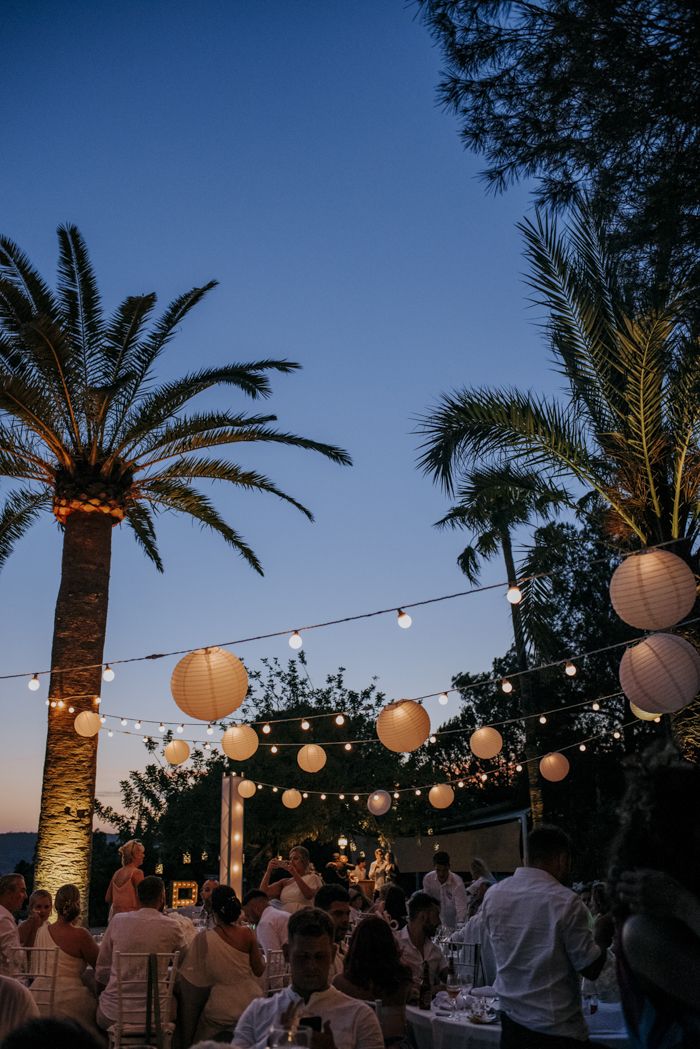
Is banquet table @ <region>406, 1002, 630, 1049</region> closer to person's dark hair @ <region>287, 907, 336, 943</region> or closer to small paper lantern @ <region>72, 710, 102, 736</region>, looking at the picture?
person's dark hair @ <region>287, 907, 336, 943</region>

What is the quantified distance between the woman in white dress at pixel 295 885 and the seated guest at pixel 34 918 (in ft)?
7.03

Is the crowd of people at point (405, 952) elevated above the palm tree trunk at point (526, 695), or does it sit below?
below

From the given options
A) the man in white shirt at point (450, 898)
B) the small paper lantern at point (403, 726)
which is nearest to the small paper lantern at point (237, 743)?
the man in white shirt at point (450, 898)

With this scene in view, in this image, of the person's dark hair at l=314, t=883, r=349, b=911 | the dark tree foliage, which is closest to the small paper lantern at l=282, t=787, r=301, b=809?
the person's dark hair at l=314, t=883, r=349, b=911

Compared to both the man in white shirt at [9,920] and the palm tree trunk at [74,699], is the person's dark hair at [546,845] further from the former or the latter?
the palm tree trunk at [74,699]

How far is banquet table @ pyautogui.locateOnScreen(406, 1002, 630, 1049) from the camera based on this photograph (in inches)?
183

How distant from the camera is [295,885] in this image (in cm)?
942

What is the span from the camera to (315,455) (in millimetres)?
12750

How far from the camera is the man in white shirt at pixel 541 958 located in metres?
3.70

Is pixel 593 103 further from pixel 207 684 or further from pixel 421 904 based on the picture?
pixel 421 904

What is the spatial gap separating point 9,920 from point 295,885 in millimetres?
3443

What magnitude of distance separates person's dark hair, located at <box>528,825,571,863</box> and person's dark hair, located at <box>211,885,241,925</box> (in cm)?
271

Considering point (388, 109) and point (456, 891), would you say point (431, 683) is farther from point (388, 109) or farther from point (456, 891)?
point (388, 109)

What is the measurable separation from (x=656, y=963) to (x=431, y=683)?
27.9 meters
